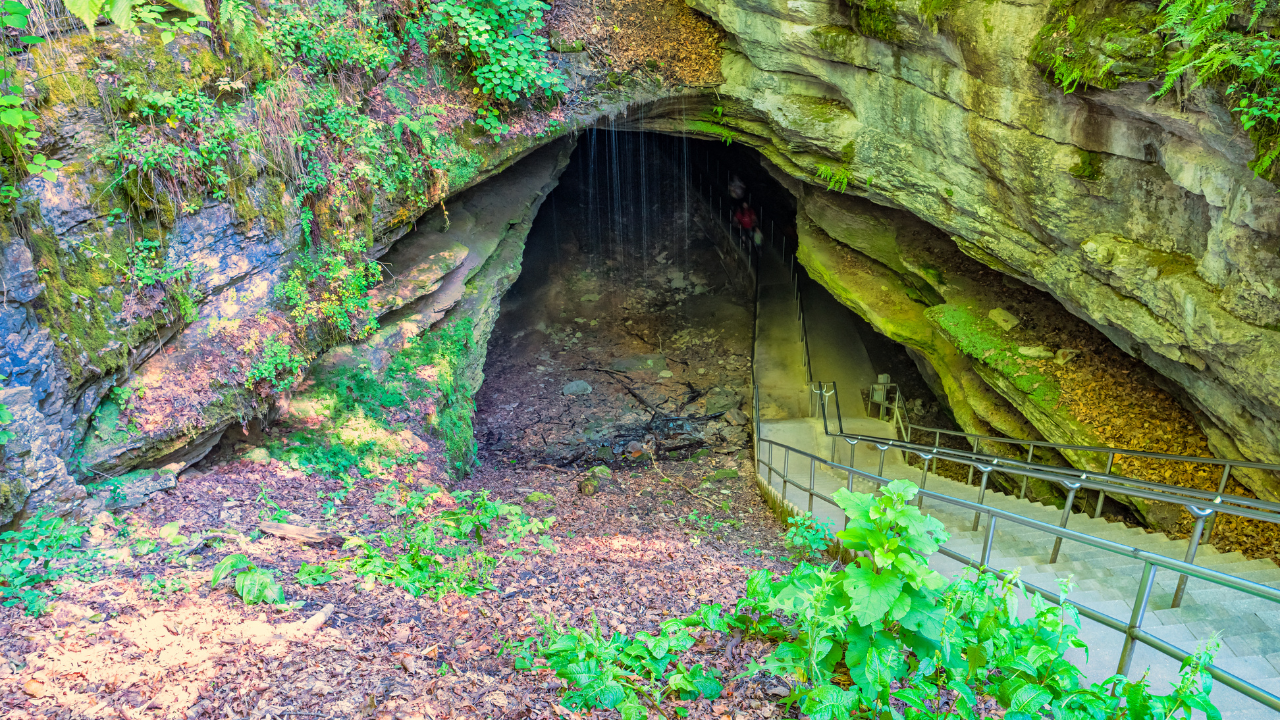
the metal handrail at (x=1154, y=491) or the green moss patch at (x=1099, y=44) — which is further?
the green moss patch at (x=1099, y=44)

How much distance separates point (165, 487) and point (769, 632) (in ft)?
15.4

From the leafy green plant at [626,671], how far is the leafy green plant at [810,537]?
206 cm

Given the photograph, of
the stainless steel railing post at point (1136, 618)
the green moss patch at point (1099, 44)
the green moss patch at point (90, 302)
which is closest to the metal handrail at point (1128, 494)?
the stainless steel railing post at point (1136, 618)

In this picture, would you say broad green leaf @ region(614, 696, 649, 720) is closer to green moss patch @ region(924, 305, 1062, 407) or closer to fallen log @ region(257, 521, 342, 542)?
fallen log @ region(257, 521, 342, 542)

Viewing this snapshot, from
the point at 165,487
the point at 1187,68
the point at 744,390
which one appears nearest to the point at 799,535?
the point at 1187,68

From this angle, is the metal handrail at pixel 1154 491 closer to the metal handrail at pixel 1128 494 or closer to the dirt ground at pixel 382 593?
the metal handrail at pixel 1128 494

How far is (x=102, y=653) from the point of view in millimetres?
2912

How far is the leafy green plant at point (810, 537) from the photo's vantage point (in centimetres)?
505

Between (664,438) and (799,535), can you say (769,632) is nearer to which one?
(799,535)

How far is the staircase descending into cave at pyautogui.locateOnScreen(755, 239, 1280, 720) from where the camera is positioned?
2961 millimetres

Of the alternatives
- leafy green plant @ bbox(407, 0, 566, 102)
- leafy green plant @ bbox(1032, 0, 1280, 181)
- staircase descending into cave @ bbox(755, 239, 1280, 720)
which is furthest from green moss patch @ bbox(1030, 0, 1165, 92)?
leafy green plant @ bbox(407, 0, 566, 102)

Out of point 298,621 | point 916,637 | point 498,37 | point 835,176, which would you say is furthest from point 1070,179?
point 298,621

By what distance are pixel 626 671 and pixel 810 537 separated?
2.54 metres

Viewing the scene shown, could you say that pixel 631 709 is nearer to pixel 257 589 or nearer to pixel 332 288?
pixel 257 589
